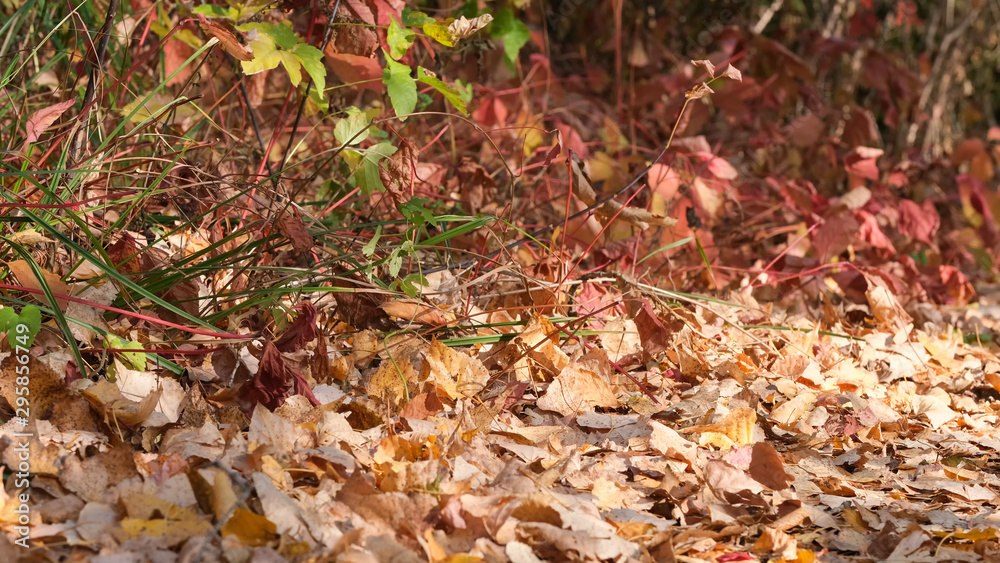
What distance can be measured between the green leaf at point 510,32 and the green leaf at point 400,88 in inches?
31.2

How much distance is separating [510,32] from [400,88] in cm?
88

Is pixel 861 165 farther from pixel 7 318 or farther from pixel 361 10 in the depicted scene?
pixel 7 318

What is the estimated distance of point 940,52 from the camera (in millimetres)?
3680

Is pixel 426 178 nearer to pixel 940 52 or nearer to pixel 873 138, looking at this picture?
pixel 873 138

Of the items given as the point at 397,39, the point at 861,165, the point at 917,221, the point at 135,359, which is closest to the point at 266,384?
the point at 135,359

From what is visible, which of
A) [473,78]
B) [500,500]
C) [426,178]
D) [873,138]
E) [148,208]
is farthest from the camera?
[873,138]

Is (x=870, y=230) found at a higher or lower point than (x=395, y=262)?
lower

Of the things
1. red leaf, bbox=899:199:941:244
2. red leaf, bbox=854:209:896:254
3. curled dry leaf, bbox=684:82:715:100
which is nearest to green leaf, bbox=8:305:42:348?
curled dry leaf, bbox=684:82:715:100

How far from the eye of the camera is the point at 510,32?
221cm

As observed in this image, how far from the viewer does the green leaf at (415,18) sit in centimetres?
147

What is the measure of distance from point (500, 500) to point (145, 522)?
0.38 m

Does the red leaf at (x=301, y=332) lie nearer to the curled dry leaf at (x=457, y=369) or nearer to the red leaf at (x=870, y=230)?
the curled dry leaf at (x=457, y=369)

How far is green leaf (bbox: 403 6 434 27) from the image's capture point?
1471 millimetres

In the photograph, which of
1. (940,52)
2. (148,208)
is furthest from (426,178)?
(940,52)
